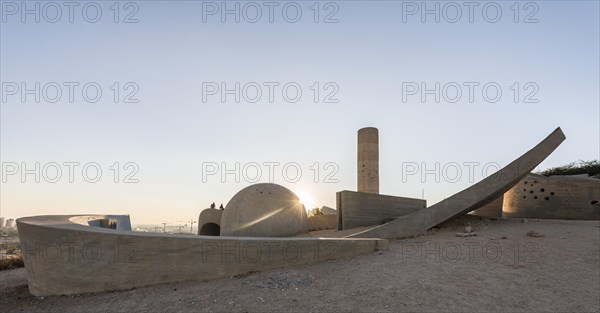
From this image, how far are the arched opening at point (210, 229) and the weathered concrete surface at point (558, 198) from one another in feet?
52.7

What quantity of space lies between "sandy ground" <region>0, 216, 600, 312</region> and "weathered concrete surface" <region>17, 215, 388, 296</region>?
0.99ft

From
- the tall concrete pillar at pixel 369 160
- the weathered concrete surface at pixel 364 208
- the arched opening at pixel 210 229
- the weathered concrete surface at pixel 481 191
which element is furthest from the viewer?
the arched opening at pixel 210 229

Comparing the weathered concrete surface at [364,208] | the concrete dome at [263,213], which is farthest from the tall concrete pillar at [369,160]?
the concrete dome at [263,213]

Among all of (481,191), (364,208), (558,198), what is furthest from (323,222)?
(558,198)

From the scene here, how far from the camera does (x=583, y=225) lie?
14320 millimetres

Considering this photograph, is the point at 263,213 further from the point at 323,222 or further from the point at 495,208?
the point at 495,208

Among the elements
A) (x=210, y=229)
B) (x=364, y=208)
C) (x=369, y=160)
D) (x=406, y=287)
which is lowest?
(x=210, y=229)

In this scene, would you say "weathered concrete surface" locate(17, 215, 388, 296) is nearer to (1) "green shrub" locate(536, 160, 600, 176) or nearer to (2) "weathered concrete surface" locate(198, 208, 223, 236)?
(2) "weathered concrete surface" locate(198, 208, 223, 236)

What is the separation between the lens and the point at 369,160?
71.2 ft

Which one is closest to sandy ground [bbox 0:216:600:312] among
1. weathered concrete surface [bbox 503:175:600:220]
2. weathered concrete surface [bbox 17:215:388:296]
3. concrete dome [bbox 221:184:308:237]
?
weathered concrete surface [bbox 17:215:388:296]

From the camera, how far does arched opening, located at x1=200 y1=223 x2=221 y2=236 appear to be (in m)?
22.3

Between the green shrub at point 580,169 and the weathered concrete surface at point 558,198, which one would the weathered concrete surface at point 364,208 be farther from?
the green shrub at point 580,169

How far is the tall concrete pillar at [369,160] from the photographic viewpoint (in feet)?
71.0

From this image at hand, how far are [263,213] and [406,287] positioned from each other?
31.2 ft
